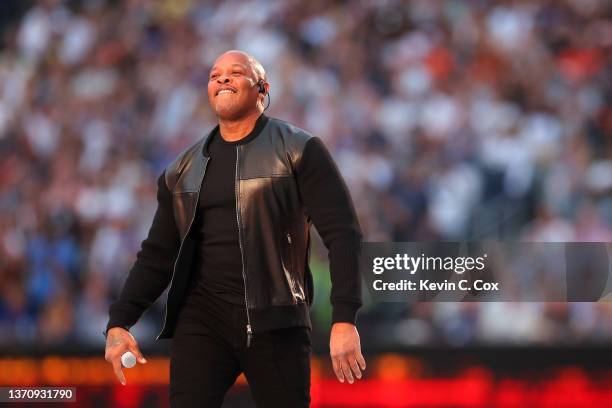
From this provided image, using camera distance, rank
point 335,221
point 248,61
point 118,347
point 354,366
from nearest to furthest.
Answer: point 354,366 < point 335,221 < point 118,347 < point 248,61

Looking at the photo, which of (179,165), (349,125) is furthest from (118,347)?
(349,125)

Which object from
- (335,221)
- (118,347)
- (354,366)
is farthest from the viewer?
(118,347)

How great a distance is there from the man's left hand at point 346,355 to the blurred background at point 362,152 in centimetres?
288

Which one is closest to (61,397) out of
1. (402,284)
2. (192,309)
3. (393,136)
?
(402,284)

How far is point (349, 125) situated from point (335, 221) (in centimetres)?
375

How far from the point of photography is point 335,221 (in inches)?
101

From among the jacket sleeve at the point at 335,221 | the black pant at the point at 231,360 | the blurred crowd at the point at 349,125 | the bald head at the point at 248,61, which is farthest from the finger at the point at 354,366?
the blurred crowd at the point at 349,125

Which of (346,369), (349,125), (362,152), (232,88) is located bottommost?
(346,369)

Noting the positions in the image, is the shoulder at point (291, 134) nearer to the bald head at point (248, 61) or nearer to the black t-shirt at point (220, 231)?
the black t-shirt at point (220, 231)

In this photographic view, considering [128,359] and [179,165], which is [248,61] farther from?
[128,359]

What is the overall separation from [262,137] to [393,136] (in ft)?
11.7

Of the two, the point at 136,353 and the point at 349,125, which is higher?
the point at 349,125

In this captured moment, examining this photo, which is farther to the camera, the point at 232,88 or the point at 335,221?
the point at 232,88

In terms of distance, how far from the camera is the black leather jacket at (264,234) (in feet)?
8.52
